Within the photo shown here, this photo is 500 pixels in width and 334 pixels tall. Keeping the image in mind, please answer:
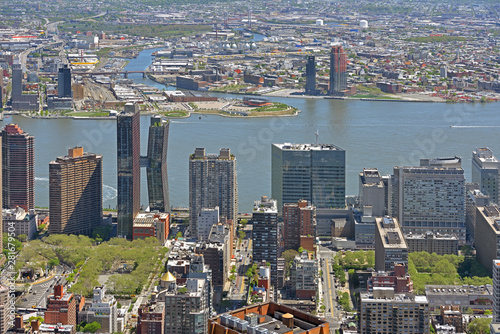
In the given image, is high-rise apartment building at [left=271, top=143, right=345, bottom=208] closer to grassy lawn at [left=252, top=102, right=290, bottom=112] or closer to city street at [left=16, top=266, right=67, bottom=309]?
city street at [left=16, top=266, right=67, bottom=309]

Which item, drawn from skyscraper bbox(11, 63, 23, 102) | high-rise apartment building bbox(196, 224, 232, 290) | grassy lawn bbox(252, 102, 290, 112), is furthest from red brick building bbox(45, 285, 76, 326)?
skyscraper bbox(11, 63, 23, 102)

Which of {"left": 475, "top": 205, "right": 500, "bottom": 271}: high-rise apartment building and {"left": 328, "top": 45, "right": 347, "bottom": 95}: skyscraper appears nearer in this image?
{"left": 475, "top": 205, "right": 500, "bottom": 271}: high-rise apartment building

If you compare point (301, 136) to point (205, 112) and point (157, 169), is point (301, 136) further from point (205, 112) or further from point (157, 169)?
point (157, 169)

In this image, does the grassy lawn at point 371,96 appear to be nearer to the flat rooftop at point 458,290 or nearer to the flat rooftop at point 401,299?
the flat rooftop at point 458,290

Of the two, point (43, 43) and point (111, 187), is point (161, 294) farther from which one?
point (43, 43)

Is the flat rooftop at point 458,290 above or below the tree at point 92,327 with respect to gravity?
above

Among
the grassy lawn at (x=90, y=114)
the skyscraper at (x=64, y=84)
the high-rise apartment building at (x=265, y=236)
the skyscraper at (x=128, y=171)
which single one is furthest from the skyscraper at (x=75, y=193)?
the skyscraper at (x=64, y=84)

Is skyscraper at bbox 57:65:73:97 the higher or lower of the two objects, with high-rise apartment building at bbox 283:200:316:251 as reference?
higher
